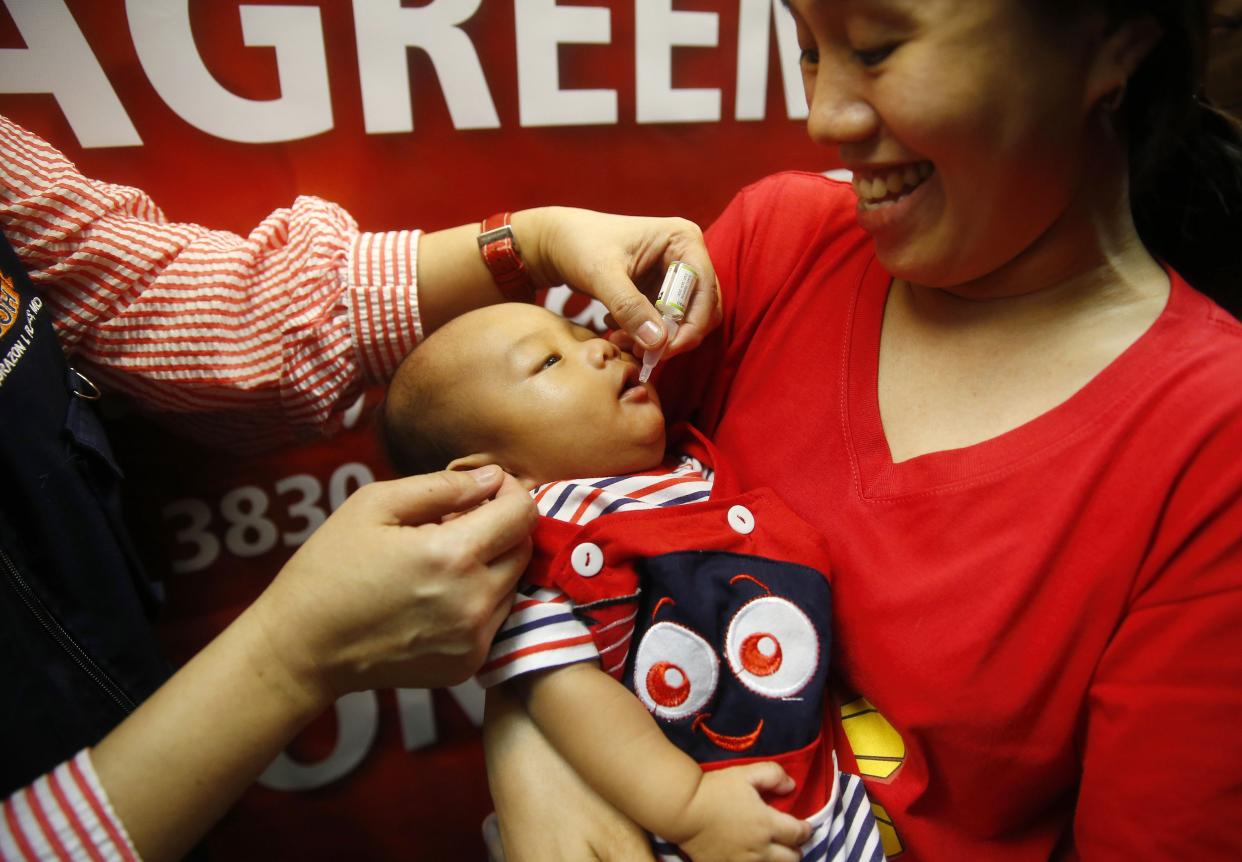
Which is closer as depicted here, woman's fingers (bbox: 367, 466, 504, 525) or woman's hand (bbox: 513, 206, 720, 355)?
woman's fingers (bbox: 367, 466, 504, 525)

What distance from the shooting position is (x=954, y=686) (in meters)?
0.88

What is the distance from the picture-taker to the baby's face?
114 cm

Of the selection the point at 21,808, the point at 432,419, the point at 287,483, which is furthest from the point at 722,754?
the point at 287,483

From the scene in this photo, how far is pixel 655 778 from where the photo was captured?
924 mm

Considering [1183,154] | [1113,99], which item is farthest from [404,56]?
[1183,154]

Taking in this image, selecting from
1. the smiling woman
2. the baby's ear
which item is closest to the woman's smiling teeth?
the smiling woman

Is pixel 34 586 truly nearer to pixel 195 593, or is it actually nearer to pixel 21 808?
pixel 21 808

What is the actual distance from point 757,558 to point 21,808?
0.83 meters

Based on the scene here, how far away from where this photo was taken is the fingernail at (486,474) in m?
1.00

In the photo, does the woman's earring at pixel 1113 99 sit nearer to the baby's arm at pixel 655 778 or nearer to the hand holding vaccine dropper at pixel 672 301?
the hand holding vaccine dropper at pixel 672 301

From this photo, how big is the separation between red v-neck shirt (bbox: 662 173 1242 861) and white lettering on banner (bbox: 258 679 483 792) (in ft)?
3.34

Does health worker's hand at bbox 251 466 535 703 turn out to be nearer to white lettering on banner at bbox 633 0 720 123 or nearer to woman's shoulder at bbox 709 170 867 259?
woman's shoulder at bbox 709 170 867 259

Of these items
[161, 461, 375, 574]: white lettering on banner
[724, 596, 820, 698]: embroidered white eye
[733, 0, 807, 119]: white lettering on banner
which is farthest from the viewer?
[733, 0, 807, 119]: white lettering on banner

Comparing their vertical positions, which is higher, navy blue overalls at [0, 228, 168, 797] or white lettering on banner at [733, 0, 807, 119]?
white lettering on banner at [733, 0, 807, 119]
